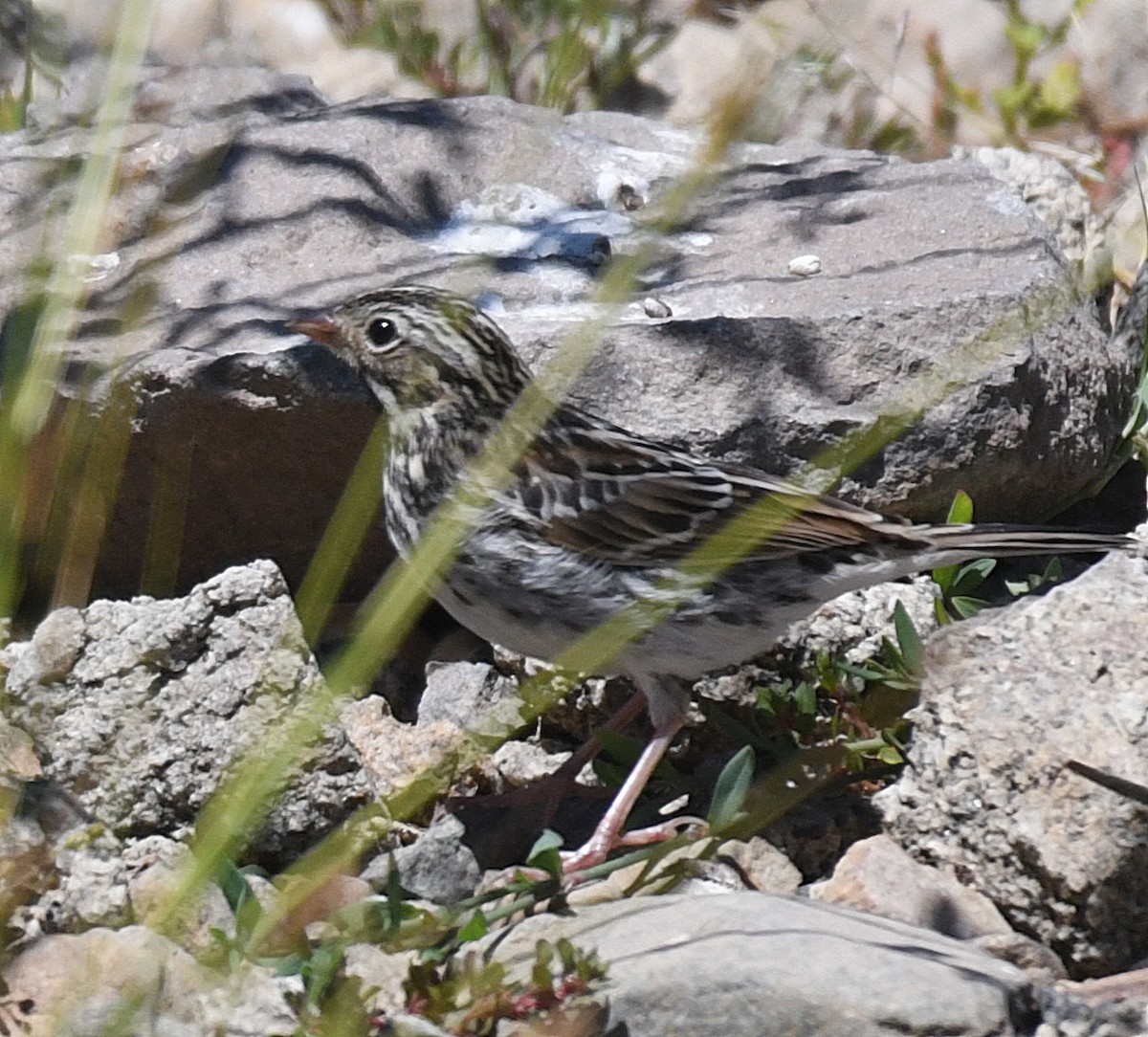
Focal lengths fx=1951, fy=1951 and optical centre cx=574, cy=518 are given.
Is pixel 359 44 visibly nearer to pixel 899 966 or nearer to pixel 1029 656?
pixel 1029 656

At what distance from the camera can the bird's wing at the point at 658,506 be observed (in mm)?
5055

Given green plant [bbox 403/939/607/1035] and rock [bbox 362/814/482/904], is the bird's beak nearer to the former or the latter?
rock [bbox 362/814/482/904]

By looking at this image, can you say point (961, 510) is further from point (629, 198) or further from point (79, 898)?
point (79, 898)

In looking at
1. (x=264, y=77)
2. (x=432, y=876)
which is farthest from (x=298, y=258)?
(x=432, y=876)

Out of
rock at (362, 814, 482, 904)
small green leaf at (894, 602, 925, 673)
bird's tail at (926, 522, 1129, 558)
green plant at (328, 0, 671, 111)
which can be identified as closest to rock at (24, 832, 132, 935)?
rock at (362, 814, 482, 904)

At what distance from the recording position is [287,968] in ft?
13.2

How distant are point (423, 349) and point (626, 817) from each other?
1382mm

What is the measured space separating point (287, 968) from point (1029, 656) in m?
2.04

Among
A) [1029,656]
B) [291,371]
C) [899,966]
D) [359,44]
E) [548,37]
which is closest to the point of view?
[899,966]

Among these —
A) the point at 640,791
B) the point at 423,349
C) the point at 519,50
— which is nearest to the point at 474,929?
the point at 640,791

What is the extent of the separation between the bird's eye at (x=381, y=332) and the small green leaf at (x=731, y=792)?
1.56m

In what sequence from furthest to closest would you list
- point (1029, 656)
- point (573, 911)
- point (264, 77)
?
point (264, 77) < point (1029, 656) < point (573, 911)

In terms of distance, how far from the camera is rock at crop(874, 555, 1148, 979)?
4457 mm

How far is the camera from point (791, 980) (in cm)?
381
